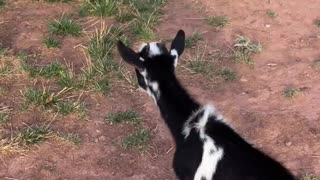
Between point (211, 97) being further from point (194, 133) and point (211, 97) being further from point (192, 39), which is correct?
point (194, 133)

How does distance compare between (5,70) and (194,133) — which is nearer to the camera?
(194,133)

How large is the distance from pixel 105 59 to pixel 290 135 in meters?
2.24

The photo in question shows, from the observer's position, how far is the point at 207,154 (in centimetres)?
439

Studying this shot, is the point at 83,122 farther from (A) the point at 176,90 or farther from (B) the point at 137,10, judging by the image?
(B) the point at 137,10

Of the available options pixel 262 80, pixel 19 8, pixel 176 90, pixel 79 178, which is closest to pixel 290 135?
pixel 262 80

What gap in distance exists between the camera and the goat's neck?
4633 millimetres

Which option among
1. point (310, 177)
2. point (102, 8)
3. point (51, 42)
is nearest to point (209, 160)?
point (310, 177)

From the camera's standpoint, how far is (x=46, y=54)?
6.98 metres

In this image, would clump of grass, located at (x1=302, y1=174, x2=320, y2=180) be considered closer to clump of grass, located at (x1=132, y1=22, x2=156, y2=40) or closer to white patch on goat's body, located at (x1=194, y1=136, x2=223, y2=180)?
white patch on goat's body, located at (x1=194, y1=136, x2=223, y2=180)

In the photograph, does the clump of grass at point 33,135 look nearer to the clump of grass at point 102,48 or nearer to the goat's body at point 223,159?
the clump of grass at point 102,48

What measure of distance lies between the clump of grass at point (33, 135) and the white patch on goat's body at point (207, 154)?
1866 millimetres

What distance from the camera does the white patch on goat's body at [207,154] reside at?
4330 millimetres

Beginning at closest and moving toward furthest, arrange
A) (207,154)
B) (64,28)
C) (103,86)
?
(207,154) < (103,86) < (64,28)

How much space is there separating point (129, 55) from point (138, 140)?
4.74 feet
